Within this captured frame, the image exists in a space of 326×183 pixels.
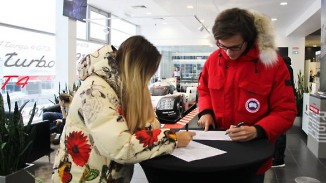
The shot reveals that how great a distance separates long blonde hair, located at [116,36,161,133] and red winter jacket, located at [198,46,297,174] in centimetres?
51

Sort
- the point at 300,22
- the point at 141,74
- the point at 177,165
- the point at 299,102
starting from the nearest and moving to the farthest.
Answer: the point at 177,165 < the point at 141,74 < the point at 299,102 < the point at 300,22

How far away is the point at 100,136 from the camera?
1.10 metres

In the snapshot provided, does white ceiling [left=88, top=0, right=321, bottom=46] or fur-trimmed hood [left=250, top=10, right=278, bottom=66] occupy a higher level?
white ceiling [left=88, top=0, right=321, bottom=46]

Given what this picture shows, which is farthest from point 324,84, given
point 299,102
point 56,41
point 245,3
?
point 56,41

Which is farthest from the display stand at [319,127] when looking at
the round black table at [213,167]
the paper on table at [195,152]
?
the paper on table at [195,152]

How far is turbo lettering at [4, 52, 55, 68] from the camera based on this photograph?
23.8 ft

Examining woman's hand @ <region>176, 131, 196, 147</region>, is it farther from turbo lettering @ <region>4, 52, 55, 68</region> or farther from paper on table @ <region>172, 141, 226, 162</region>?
turbo lettering @ <region>4, 52, 55, 68</region>

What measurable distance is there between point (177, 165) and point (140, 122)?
0.29 meters

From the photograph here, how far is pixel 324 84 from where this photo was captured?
17.8 feet

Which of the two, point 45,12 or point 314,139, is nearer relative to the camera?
point 314,139

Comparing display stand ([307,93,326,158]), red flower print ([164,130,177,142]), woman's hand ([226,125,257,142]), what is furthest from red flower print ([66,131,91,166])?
display stand ([307,93,326,158])

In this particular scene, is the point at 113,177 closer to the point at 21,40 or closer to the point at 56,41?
the point at 21,40

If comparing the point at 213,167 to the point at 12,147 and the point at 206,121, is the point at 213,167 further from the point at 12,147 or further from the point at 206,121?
the point at 12,147

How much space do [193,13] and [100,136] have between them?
9.71 metres
